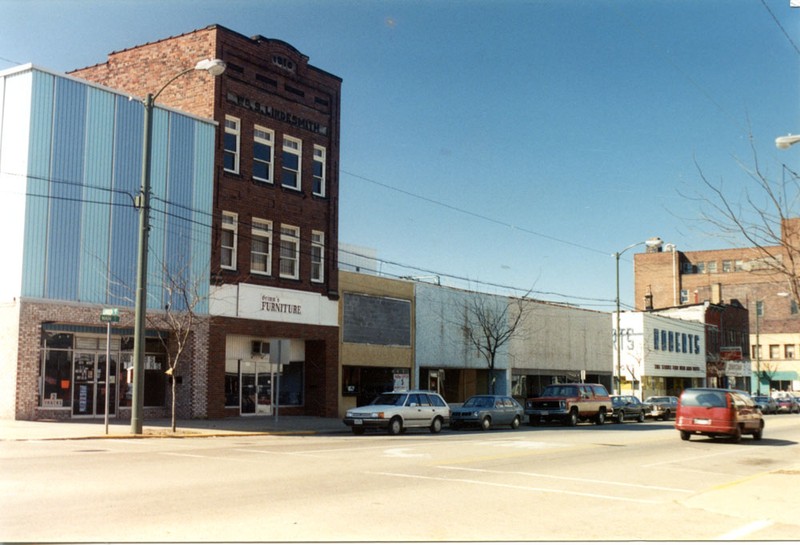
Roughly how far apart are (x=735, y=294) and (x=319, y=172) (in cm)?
7752

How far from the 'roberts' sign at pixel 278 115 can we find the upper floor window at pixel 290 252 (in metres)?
4.43

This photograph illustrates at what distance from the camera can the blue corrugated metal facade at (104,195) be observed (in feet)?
85.6

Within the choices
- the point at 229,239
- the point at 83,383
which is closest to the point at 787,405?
the point at 229,239

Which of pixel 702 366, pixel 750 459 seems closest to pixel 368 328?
pixel 750 459

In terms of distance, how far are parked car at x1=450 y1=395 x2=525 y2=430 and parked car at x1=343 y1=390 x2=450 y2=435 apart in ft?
9.10

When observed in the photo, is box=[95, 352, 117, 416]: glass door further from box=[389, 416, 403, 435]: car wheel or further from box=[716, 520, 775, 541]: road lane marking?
box=[716, 520, 775, 541]: road lane marking

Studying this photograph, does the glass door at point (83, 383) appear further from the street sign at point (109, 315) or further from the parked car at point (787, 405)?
the parked car at point (787, 405)

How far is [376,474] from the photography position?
14438mm

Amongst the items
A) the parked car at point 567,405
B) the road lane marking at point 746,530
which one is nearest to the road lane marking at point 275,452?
the road lane marking at point 746,530

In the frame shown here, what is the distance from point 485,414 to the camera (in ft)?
105

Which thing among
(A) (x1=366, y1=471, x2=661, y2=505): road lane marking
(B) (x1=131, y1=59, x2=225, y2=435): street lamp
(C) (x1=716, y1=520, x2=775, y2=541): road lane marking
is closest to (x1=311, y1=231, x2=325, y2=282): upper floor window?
(B) (x1=131, y1=59, x2=225, y2=435): street lamp

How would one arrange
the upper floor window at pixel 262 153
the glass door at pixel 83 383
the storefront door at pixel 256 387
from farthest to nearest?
the upper floor window at pixel 262 153 → the storefront door at pixel 256 387 → the glass door at pixel 83 383

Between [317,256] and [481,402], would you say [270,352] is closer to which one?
[317,256]

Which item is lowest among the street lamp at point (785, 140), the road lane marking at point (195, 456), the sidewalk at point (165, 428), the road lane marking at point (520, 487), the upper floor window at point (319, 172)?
the sidewalk at point (165, 428)
